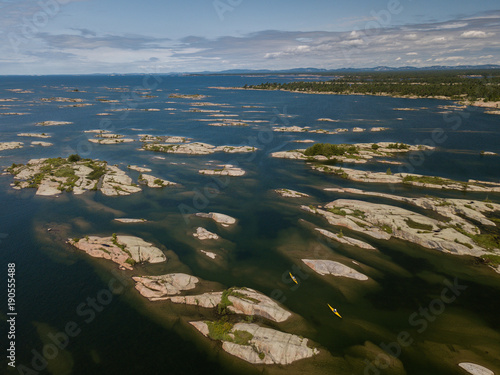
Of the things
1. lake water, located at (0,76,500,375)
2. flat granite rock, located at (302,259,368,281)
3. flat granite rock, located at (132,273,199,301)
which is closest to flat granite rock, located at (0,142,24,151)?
lake water, located at (0,76,500,375)

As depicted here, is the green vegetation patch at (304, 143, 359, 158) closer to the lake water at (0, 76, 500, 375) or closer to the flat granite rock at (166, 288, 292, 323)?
the lake water at (0, 76, 500, 375)

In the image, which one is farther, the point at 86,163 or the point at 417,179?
the point at 86,163

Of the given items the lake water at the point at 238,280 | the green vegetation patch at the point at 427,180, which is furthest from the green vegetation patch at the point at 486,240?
the green vegetation patch at the point at 427,180

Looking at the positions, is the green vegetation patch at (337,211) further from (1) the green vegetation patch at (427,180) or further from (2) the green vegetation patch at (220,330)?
(2) the green vegetation patch at (220,330)

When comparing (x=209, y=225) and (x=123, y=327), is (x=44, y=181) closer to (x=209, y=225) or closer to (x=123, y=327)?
(x=209, y=225)

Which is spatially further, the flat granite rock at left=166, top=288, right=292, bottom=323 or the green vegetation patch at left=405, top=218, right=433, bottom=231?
the green vegetation patch at left=405, top=218, right=433, bottom=231

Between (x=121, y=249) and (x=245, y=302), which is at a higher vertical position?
(x=121, y=249)

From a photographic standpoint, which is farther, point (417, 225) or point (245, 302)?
point (417, 225)

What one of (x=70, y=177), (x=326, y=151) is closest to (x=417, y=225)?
(x=326, y=151)

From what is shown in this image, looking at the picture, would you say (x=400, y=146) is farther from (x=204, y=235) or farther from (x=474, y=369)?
(x=474, y=369)

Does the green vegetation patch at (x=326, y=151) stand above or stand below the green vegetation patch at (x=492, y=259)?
above

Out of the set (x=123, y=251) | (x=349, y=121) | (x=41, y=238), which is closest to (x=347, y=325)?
(x=123, y=251)
